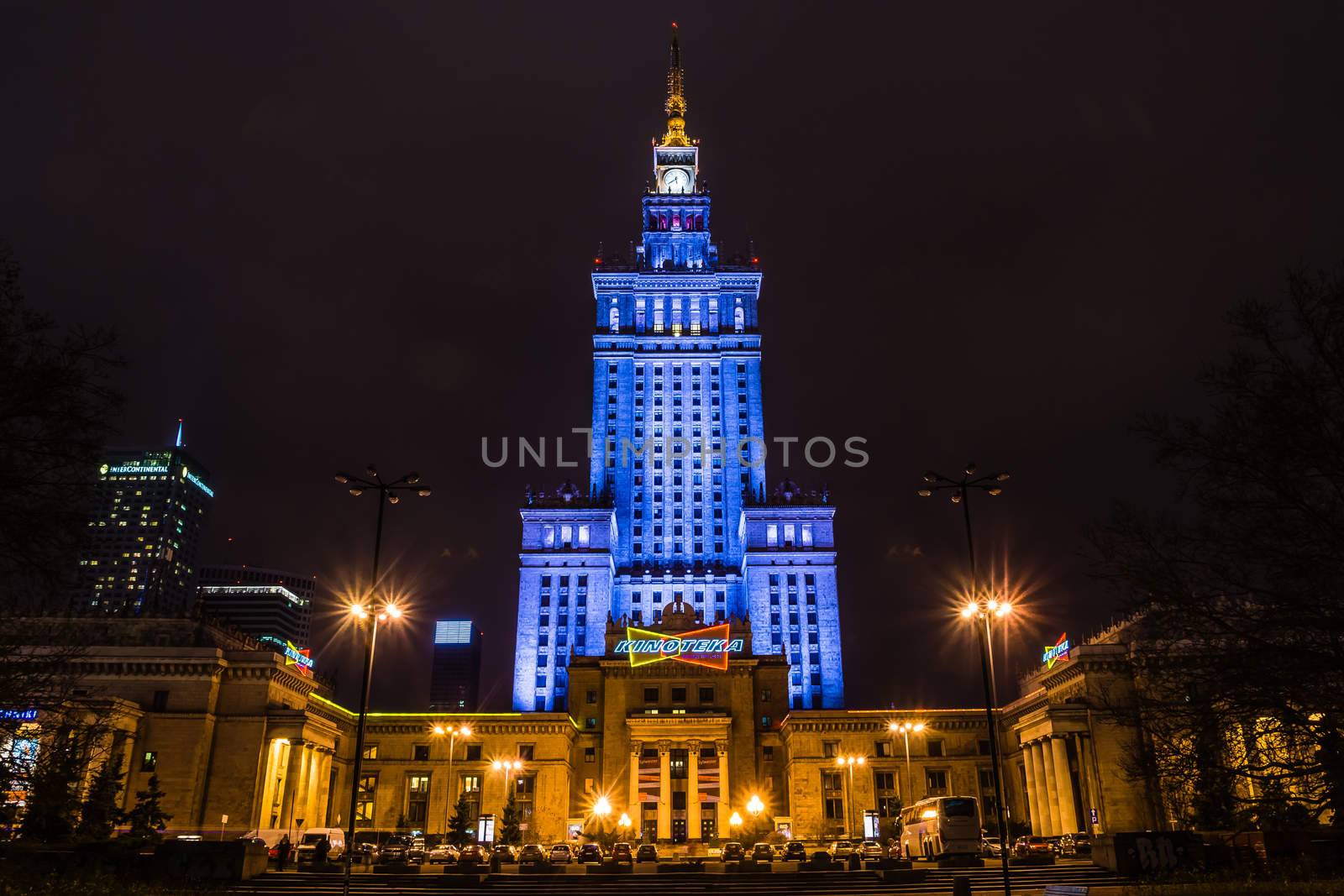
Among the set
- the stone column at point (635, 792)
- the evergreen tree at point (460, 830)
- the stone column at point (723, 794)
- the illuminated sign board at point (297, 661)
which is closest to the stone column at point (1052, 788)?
the stone column at point (723, 794)

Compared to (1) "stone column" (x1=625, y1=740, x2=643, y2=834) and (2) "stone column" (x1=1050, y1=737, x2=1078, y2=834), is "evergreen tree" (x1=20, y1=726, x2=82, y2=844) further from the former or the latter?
(1) "stone column" (x1=625, y1=740, x2=643, y2=834)

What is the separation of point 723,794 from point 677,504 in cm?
5187

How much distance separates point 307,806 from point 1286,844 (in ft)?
234

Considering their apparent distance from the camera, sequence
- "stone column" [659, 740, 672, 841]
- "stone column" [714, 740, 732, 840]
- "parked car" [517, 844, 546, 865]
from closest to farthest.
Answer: "parked car" [517, 844, 546, 865] < "stone column" [714, 740, 732, 840] < "stone column" [659, 740, 672, 841]

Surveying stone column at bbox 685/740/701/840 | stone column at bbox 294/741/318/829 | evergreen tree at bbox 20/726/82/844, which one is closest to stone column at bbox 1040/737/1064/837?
stone column at bbox 685/740/701/840

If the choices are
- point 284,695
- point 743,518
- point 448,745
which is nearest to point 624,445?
point 743,518

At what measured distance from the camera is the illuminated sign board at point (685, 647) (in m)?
99.9

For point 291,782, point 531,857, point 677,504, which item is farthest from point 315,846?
point 677,504

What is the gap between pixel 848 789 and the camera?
8950 centimetres

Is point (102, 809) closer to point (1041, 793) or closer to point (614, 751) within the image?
point (614, 751)

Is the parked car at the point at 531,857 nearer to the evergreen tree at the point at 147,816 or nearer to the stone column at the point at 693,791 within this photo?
the evergreen tree at the point at 147,816

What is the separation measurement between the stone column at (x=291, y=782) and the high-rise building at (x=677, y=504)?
47937 mm

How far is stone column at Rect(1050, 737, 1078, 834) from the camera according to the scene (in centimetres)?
7281

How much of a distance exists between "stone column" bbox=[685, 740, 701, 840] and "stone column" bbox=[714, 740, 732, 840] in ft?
6.59
